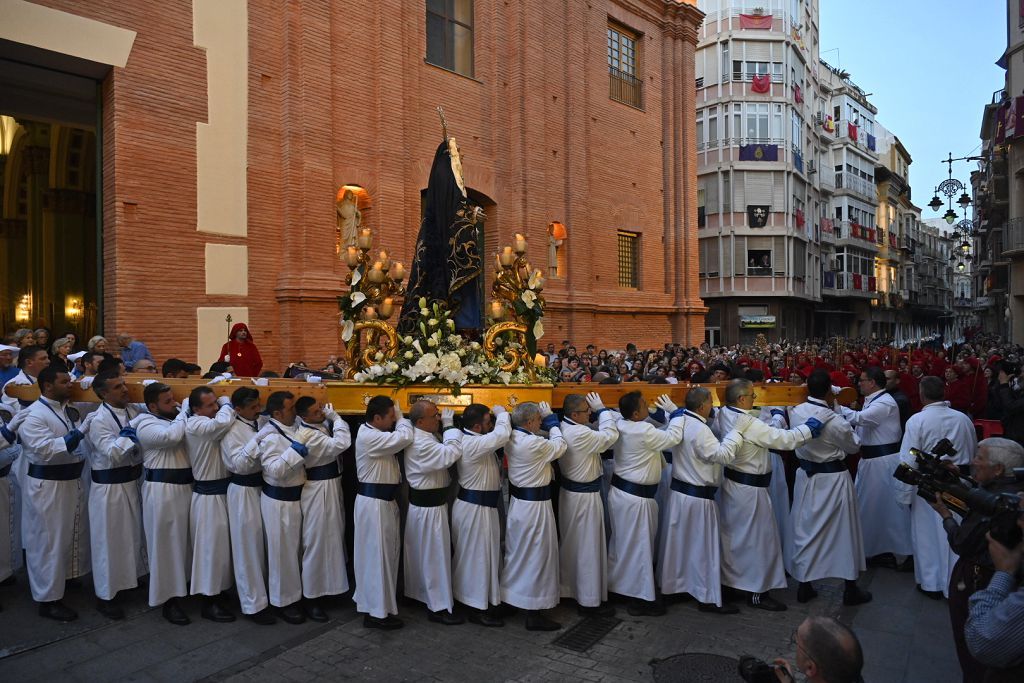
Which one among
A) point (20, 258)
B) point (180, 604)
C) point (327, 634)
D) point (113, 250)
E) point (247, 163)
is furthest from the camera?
point (20, 258)

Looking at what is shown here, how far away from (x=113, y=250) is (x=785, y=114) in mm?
33973

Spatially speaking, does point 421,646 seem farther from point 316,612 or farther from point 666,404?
point 666,404

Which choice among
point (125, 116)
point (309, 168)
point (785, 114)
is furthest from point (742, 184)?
point (125, 116)

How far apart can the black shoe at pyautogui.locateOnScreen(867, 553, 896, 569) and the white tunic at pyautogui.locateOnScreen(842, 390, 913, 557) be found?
0.17 meters

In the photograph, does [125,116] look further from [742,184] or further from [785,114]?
[785,114]

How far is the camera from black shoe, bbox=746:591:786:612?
247 inches

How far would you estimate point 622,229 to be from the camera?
74.1 feet

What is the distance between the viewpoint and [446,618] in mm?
5973

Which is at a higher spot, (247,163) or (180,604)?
(247,163)

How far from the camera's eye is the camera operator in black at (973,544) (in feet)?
10.8

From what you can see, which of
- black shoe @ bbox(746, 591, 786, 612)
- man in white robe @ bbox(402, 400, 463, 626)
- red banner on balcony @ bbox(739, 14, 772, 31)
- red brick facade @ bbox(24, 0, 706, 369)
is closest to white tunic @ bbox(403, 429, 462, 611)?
man in white robe @ bbox(402, 400, 463, 626)

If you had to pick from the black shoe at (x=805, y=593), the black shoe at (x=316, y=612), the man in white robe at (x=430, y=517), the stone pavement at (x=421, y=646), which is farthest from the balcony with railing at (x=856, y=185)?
the black shoe at (x=316, y=612)

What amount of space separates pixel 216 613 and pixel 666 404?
14.1 ft

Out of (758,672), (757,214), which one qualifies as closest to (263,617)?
(758,672)
